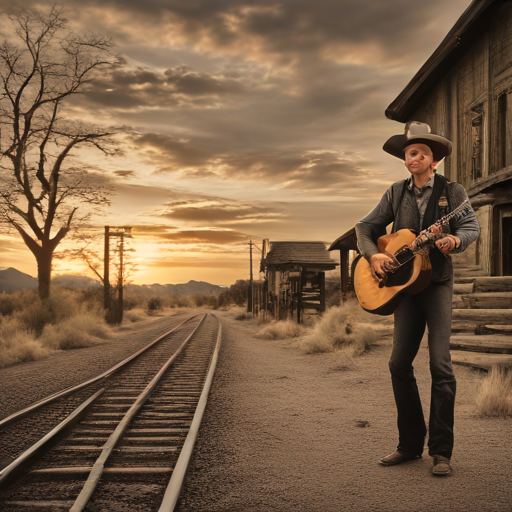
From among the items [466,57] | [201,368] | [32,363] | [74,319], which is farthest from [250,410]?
[74,319]

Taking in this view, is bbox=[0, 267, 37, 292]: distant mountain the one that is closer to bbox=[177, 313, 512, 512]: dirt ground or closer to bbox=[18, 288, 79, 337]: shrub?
bbox=[18, 288, 79, 337]: shrub

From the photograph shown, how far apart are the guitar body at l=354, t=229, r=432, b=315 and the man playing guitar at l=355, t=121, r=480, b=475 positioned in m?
0.10

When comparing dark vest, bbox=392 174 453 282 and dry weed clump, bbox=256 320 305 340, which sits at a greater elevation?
dark vest, bbox=392 174 453 282

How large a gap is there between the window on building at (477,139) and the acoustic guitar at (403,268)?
7.43 metres

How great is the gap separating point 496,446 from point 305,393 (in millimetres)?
3491

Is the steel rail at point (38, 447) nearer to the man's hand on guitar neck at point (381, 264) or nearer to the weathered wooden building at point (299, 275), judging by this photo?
the man's hand on guitar neck at point (381, 264)

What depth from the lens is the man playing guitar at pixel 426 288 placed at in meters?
3.63

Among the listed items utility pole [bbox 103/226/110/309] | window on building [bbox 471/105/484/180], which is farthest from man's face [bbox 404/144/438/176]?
utility pole [bbox 103/226/110/309]

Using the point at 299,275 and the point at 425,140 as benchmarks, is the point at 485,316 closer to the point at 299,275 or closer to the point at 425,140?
the point at 425,140

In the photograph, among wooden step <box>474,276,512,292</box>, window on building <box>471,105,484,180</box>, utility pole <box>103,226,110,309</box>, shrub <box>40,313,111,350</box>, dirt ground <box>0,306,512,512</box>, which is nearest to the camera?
dirt ground <box>0,306,512,512</box>

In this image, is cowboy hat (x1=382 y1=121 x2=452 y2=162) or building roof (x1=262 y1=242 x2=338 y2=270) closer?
cowboy hat (x1=382 y1=121 x2=452 y2=162)

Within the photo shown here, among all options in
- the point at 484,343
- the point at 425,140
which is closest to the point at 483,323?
the point at 484,343

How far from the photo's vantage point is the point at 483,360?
7586 millimetres

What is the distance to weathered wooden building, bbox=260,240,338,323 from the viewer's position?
21.9 m
